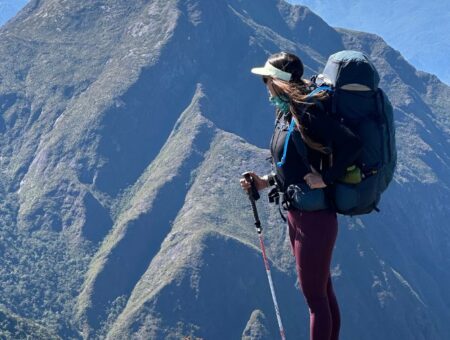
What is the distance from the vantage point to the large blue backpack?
31.2ft

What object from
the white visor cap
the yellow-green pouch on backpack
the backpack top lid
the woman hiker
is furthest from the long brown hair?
the yellow-green pouch on backpack

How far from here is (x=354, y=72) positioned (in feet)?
31.6

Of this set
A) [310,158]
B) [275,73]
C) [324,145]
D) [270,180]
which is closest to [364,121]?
[324,145]

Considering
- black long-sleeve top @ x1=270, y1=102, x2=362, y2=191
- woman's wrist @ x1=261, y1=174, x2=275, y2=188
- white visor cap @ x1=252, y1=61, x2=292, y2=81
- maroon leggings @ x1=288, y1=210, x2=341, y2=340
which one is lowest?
maroon leggings @ x1=288, y1=210, x2=341, y2=340

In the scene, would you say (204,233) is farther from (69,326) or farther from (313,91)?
(313,91)

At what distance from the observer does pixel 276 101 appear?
998 cm

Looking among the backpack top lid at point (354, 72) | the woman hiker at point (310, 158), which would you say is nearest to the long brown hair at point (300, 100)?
the woman hiker at point (310, 158)

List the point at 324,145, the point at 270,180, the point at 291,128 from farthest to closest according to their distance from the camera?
the point at 270,180
the point at 291,128
the point at 324,145

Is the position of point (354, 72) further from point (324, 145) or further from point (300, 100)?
point (324, 145)

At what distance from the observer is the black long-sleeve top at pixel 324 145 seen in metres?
9.33

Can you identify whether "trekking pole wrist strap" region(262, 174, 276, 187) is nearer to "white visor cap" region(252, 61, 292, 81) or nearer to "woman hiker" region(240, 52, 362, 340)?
"woman hiker" region(240, 52, 362, 340)

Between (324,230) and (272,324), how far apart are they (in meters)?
187

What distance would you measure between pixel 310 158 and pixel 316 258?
4.60 feet

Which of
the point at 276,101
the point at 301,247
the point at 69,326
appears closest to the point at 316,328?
the point at 301,247
